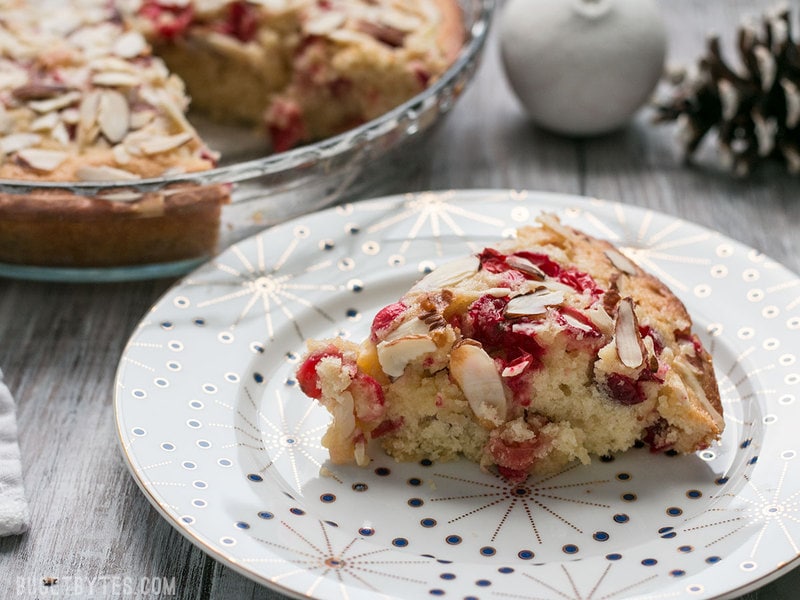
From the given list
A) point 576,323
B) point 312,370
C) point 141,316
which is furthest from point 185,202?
point 576,323

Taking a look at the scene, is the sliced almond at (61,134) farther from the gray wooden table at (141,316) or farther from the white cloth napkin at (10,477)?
the white cloth napkin at (10,477)

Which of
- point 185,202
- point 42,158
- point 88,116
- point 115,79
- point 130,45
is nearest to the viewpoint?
point 185,202

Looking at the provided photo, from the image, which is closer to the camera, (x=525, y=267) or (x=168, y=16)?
(x=525, y=267)

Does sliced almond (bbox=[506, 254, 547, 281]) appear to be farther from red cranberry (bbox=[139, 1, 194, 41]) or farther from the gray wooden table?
red cranberry (bbox=[139, 1, 194, 41])

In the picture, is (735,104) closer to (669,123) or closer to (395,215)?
(669,123)

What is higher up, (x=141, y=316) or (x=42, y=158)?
(x=42, y=158)

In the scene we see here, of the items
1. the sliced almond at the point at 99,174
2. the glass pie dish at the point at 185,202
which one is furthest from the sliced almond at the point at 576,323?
the sliced almond at the point at 99,174

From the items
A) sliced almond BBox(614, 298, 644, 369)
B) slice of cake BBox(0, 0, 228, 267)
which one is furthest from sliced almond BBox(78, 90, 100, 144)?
sliced almond BBox(614, 298, 644, 369)

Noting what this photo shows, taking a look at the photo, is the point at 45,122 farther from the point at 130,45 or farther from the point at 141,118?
the point at 130,45
